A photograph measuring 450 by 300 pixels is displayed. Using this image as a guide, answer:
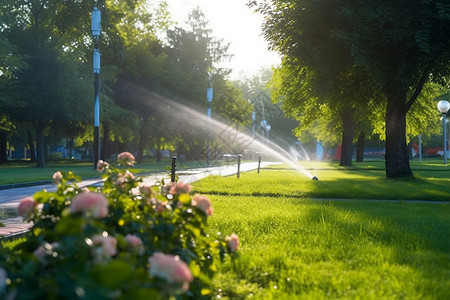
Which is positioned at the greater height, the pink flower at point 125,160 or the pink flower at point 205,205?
the pink flower at point 125,160

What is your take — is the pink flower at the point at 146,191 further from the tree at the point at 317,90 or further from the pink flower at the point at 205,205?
the tree at the point at 317,90

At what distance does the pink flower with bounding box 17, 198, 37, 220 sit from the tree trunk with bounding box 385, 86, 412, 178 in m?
17.2

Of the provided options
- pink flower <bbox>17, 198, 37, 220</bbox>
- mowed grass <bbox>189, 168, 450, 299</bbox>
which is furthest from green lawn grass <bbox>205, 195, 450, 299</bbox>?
pink flower <bbox>17, 198, 37, 220</bbox>

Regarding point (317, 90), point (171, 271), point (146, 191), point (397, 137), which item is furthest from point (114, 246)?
point (397, 137)

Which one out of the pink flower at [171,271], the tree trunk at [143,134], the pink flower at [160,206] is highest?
the tree trunk at [143,134]

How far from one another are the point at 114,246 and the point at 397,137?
17886 mm

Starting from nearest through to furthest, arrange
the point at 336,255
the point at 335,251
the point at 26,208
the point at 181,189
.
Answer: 1. the point at 26,208
2. the point at 181,189
3. the point at 336,255
4. the point at 335,251

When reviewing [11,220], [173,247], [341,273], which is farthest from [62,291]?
[11,220]

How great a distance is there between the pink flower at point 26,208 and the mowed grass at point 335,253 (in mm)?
1557

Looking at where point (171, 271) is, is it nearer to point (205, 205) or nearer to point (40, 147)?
point (205, 205)

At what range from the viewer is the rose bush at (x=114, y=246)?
1.82 m

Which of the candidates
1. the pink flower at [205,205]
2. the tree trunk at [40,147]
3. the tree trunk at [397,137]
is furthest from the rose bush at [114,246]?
the tree trunk at [40,147]

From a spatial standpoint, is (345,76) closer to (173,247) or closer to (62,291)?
(173,247)

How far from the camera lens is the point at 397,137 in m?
18.7
